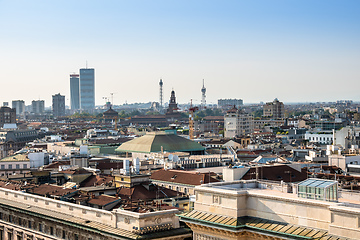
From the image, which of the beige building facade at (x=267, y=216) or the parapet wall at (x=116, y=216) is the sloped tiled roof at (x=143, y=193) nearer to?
the parapet wall at (x=116, y=216)

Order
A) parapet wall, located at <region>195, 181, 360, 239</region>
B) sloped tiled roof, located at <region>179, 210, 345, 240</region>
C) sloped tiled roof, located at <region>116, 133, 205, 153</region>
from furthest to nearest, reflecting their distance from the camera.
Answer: sloped tiled roof, located at <region>116, 133, 205, 153</region> < sloped tiled roof, located at <region>179, 210, 345, 240</region> < parapet wall, located at <region>195, 181, 360, 239</region>

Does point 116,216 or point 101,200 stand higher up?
point 116,216

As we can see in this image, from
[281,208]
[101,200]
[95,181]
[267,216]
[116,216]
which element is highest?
[281,208]

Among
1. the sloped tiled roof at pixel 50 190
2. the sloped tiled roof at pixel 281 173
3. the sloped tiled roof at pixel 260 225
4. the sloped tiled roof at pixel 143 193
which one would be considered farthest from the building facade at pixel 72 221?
the sloped tiled roof at pixel 281 173

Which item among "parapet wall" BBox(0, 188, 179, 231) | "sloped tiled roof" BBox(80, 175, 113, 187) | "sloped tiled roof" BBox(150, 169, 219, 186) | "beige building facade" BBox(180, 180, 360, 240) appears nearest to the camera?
"beige building facade" BBox(180, 180, 360, 240)

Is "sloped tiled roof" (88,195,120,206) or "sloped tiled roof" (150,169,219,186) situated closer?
"sloped tiled roof" (88,195,120,206)

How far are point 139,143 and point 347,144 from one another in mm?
37819

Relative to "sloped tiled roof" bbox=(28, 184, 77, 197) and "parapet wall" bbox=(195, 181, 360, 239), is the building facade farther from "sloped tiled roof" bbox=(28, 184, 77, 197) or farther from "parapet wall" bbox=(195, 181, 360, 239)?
"parapet wall" bbox=(195, 181, 360, 239)

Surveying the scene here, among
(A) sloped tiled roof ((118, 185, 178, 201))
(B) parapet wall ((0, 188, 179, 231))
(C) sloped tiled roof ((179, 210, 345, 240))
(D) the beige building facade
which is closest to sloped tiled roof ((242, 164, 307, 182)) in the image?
(A) sloped tiled roof ((118, 185, 178, 201))

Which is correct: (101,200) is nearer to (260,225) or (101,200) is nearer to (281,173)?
(281,173)

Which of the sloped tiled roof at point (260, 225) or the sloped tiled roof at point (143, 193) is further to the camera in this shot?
the sloped tiled roof at point (143, 193)

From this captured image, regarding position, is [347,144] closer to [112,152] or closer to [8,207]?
[112,152]

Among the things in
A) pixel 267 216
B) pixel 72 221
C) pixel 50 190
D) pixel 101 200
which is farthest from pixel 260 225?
pixel 50 190

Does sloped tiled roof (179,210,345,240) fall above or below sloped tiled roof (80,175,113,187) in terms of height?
above
